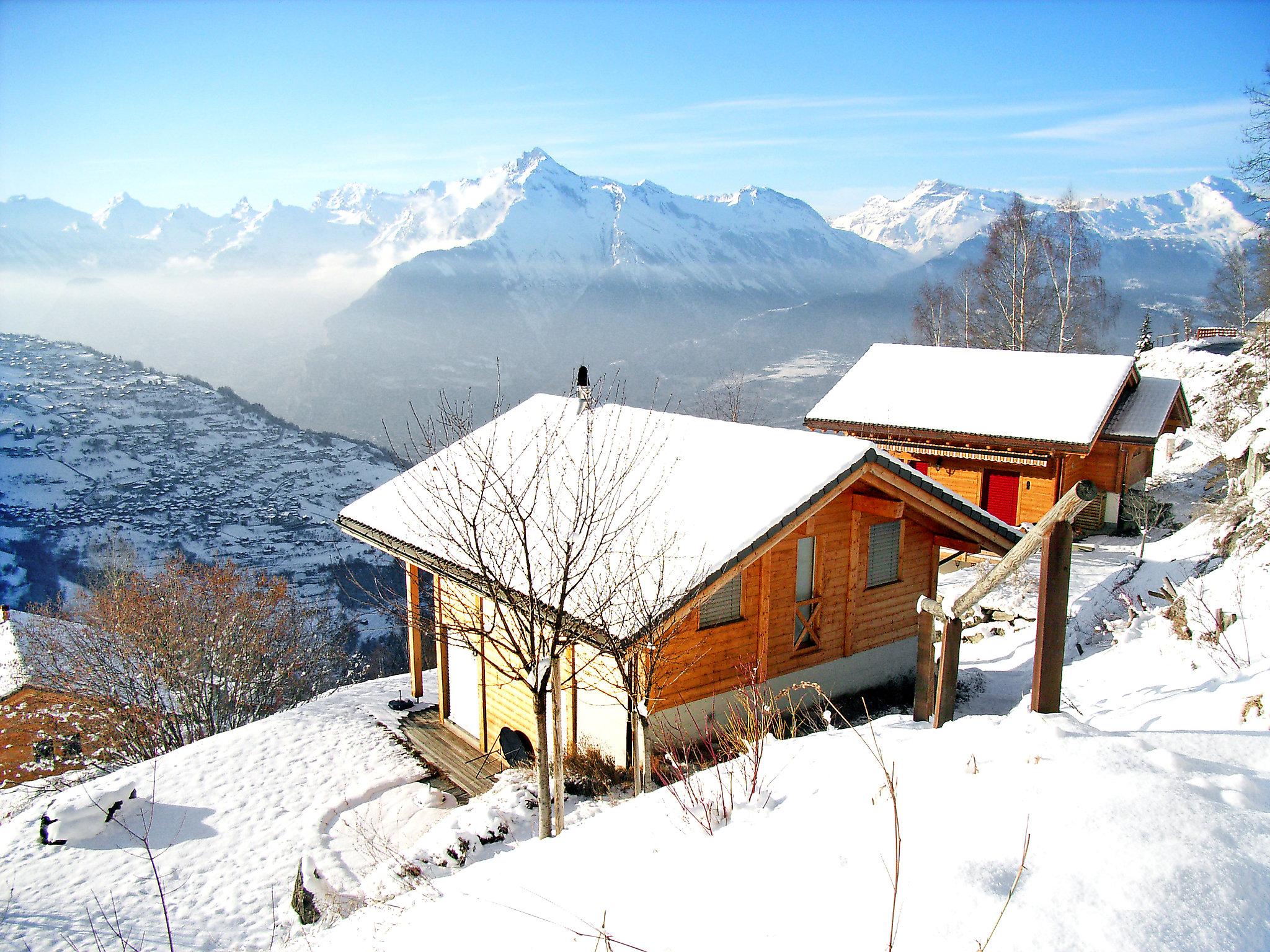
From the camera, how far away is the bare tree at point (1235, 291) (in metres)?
49.7

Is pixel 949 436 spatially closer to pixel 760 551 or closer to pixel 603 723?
pixel 760 551

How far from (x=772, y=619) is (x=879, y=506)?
7.24 ft

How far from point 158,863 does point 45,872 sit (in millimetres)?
1665

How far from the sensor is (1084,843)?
3055mm

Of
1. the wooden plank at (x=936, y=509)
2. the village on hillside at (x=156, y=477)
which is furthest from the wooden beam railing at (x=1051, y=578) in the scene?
the village on hillside at (x=156, y=477)

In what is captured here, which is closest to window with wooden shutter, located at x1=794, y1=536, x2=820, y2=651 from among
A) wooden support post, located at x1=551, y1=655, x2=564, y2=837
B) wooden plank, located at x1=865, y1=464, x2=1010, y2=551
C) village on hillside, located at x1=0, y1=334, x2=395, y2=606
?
wooden plank, located at x1=865, y1=464, x2=1010, y2=551

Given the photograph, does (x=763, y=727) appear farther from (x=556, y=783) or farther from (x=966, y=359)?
(x=966, y=359)

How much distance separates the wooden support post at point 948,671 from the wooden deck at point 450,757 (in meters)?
7.48

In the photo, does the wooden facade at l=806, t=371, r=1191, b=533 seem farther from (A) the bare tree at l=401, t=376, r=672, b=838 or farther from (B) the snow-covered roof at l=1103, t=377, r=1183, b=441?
(A) the bare tree at l=401, t=376, r=672, b=838

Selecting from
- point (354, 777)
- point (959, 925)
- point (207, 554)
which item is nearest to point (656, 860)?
point (959, 925)

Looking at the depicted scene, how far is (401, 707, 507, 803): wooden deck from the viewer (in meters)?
11.5

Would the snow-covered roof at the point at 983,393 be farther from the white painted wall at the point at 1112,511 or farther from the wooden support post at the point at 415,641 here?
the wooden support post at the point at 415,641

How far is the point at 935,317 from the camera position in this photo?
1539 inches

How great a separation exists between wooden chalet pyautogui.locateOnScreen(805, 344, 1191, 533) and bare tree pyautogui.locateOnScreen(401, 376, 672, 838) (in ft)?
40.8
